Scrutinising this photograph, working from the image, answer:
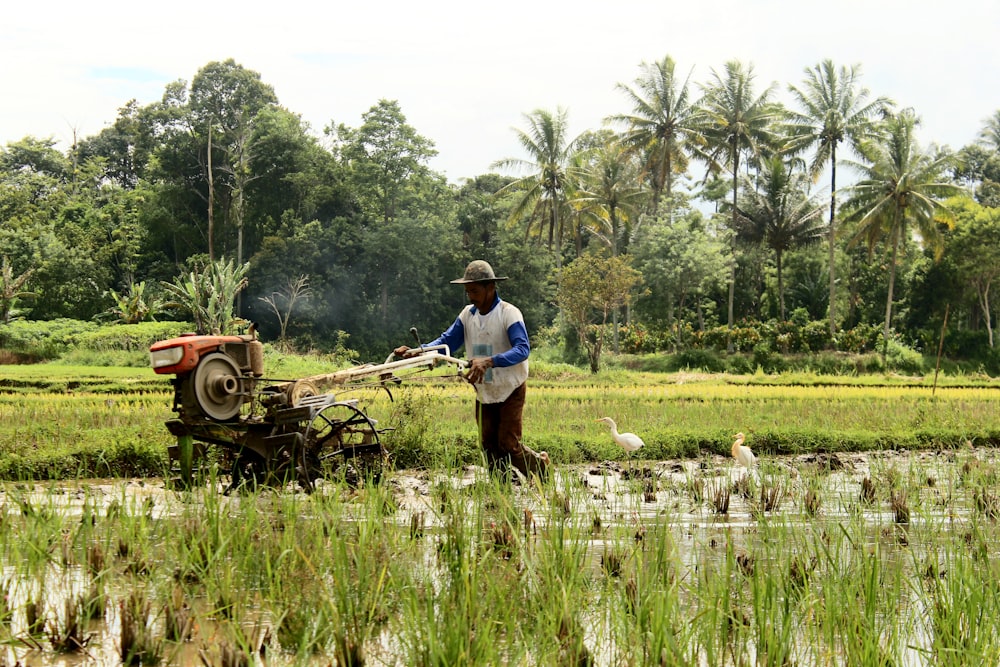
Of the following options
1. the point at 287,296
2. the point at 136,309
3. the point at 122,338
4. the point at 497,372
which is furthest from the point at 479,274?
the point at 287,296

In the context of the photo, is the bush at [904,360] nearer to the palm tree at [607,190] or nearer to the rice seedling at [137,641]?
the palm tree at [607,190]

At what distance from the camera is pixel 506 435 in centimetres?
591

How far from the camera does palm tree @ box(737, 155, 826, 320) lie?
36281mm

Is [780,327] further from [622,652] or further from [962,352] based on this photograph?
[622,652]

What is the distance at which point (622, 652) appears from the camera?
2.93 metres

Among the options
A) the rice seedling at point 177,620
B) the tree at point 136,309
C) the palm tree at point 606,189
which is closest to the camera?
the rice seedling at point 177,620

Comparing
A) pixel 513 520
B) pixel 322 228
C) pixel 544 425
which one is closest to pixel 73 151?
pixel 322 228

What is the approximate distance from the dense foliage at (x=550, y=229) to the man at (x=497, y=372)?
27224 mm

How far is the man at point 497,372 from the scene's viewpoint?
5816mm

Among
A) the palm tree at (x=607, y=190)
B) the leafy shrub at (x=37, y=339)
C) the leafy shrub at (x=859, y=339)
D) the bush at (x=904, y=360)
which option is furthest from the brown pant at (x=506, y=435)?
the palm tree at (x=607, y=190)

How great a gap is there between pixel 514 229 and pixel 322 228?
8118 mm

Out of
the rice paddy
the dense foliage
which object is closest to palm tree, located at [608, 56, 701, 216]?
the dense foliage

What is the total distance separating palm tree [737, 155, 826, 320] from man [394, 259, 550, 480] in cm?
3100

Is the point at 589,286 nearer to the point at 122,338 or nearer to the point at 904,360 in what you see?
the point at 904,360
